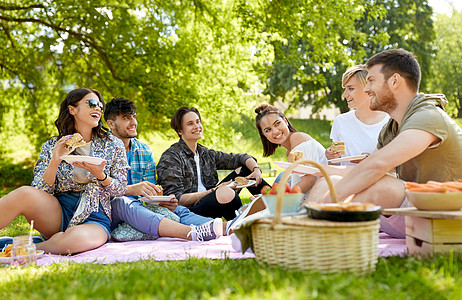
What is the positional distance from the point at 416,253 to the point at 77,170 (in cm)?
298

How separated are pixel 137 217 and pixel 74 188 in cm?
67

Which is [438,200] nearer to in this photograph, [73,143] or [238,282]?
[238,282]

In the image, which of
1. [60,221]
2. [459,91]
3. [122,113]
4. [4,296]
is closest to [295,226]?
[4,296]

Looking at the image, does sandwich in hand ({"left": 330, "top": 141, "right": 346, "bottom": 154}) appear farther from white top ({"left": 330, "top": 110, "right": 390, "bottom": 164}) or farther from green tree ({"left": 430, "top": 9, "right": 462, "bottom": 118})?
green tree ({"left": 430, "top": 9, "right": 462, "bottom": 118})

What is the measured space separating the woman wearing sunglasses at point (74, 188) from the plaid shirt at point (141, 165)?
650 millimetres

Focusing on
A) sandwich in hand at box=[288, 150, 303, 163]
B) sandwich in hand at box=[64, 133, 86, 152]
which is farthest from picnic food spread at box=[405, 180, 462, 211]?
sandwich in hand at box=[64, 133, 86, 152]

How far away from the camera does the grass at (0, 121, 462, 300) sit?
199 centimetres

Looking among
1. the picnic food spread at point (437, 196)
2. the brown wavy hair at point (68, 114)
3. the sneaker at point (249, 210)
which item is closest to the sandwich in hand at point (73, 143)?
the brown wavy hair at point (68, 114)

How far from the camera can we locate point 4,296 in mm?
2271

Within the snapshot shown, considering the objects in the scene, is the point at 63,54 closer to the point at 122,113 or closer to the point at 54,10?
the point at 54,10

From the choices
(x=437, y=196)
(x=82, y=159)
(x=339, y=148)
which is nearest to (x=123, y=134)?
(x=82, y=159)

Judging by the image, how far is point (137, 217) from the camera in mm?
4293

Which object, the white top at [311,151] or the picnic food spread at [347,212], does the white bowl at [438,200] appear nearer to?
the picnic food spread at [347,212]

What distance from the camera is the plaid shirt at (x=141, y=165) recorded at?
197 inches
